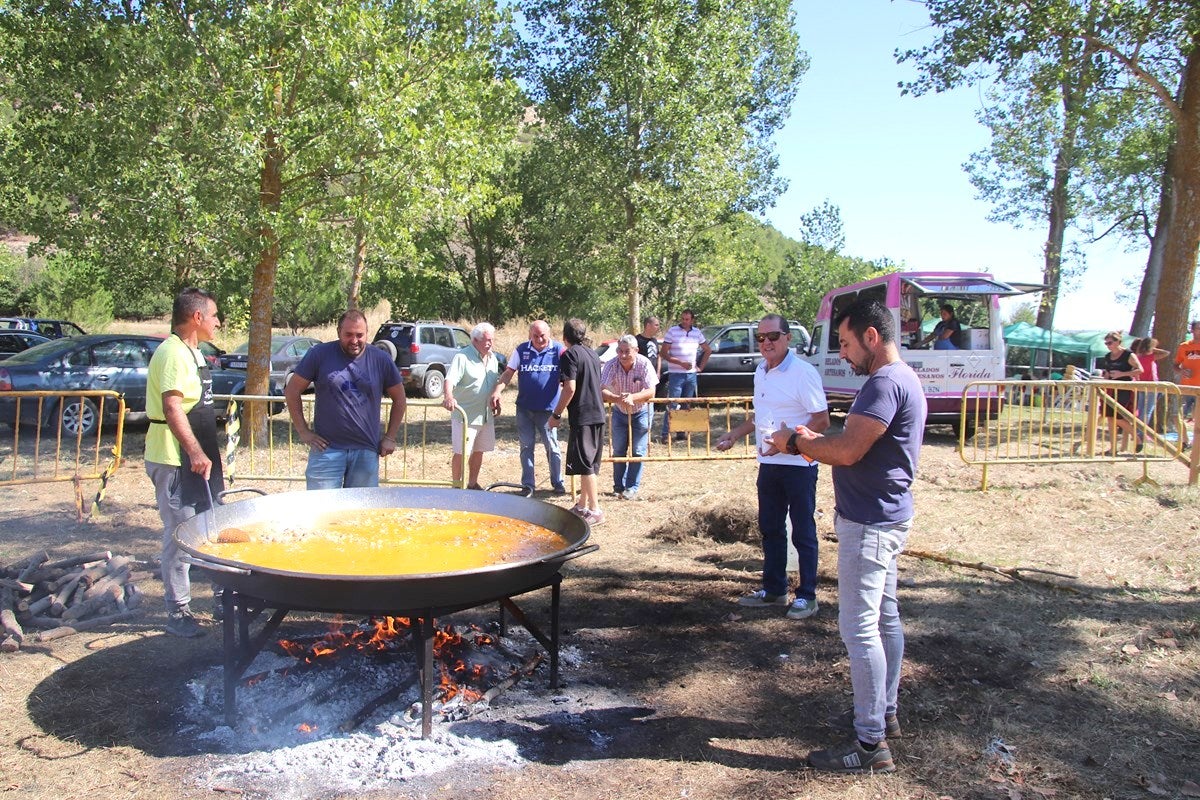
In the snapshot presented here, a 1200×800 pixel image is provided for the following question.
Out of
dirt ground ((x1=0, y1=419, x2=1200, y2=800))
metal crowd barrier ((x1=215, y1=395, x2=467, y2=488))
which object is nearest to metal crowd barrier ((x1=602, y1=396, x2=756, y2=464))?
dirt ground ((x1=0, y1=419, x2=1200, y2=800))

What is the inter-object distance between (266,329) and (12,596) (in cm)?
672

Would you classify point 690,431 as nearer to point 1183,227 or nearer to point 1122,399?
point 1122,399

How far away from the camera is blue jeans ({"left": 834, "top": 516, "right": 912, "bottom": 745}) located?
3426 millimetres

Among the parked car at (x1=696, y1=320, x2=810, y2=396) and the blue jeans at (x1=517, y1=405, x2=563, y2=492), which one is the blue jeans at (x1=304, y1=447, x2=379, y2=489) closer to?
the blue jeans at (x1=517, y1=405, x2=563, y2=492)

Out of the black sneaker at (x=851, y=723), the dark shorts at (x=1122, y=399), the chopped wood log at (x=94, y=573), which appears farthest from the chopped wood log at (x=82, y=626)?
the dark shorts at (x=1122, y=399)

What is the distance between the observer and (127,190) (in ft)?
32.0

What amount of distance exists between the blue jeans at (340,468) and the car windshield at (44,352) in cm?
870

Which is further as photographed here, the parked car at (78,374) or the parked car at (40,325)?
the parked car at (40,325)

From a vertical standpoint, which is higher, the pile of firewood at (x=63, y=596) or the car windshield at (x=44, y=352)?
the car windshield at (x=44, y=352)

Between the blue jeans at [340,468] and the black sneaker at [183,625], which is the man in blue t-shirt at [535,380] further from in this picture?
the black sneaker at [183,625]

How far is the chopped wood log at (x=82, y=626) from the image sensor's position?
4770 mm

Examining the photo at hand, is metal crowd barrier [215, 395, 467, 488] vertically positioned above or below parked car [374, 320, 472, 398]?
below

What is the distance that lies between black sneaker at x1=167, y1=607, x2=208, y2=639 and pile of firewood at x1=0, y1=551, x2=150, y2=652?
0.48 meters

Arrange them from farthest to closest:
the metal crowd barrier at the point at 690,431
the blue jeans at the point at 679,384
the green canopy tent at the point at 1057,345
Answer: the green canopy tent at the point at 1057,345 → the blue jeans at the point at 679,384 → the metal crowd barrier at the point at 690,431
